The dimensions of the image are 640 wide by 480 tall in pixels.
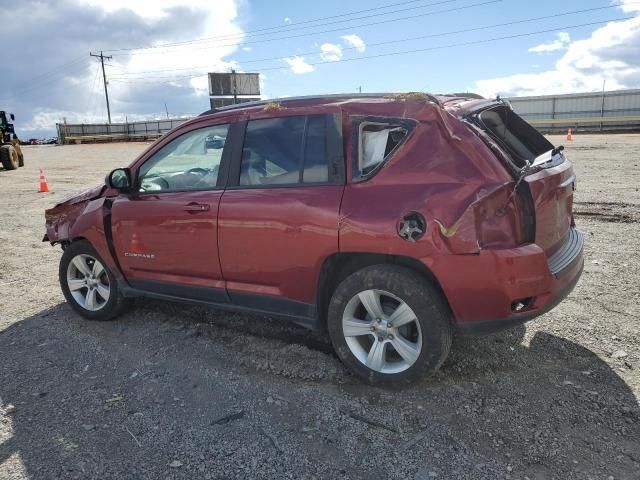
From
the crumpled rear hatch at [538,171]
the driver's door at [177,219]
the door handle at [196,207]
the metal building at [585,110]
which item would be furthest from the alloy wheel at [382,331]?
the metal building at [585,110]

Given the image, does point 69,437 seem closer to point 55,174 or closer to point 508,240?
point 508,240

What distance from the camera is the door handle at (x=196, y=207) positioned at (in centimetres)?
378

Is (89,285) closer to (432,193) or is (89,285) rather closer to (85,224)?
(85,224)

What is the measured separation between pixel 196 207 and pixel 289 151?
861 millimetres

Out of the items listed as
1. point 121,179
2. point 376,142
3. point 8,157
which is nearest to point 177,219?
A: point 121,179

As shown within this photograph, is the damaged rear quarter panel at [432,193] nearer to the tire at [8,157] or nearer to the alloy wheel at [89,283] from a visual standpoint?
the alloy wheel at [89,283]

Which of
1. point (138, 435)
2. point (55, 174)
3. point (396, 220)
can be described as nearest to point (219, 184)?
point (396, 220)

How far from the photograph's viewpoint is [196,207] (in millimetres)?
3826

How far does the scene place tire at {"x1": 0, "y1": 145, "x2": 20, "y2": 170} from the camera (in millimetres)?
21853

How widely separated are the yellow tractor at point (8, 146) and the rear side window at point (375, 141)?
922 inches

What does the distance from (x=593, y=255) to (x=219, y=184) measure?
4.42 metres

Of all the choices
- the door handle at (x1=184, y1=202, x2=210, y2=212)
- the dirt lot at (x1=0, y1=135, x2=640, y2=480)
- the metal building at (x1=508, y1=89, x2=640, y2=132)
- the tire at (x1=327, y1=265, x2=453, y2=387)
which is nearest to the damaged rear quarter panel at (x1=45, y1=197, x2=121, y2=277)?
the dirt lot at (x1=0, y1=135, x2=640, y2=480)

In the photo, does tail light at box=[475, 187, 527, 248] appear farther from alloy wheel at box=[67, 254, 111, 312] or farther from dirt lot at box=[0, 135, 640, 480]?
alloy wheel at box=[67, 254, 111, 312]

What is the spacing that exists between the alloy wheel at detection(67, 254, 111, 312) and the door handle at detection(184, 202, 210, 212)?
4.37 feet
